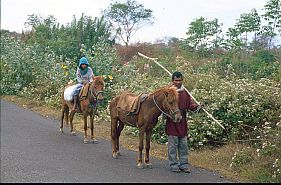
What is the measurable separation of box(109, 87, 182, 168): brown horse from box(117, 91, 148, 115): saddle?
0.06 meters

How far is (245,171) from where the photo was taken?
7.81m

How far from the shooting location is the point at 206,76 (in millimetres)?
12359

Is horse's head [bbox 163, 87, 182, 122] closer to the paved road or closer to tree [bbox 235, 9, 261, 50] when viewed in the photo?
the paved road

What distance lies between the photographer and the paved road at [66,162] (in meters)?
7.59

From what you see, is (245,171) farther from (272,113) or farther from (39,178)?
(39,178)

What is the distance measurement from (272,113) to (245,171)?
240 centimetres

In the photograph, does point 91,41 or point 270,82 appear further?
point 91,41

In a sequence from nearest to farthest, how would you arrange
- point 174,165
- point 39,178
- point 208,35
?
1. point 39,178
2. point 174,165
3. point 208,35

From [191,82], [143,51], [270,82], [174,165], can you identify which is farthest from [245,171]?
[143,51]

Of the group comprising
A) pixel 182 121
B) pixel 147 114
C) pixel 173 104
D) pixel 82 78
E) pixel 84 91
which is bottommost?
pixel 182 121

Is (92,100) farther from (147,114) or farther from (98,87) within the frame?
(147,114)

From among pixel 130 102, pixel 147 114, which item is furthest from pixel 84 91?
pixel 147 114

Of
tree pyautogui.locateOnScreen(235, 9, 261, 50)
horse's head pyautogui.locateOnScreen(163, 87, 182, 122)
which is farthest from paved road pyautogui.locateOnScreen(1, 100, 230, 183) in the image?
tree pyautogui.locateOnScreen(235, 9, 261, 50)

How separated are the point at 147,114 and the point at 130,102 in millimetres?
699
